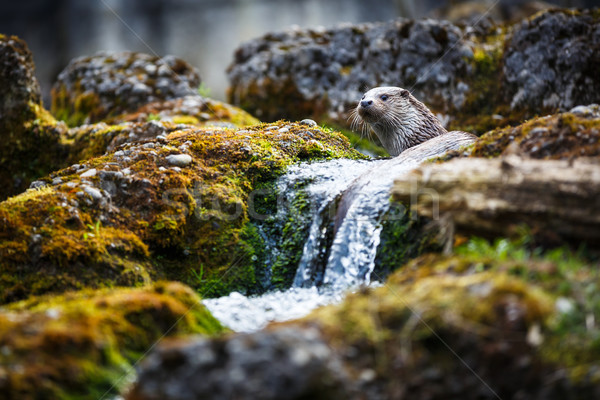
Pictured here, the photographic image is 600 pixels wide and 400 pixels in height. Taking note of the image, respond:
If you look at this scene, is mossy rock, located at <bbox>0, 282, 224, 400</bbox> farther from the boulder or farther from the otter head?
the boulder

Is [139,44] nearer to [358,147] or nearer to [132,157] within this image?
[358,147]

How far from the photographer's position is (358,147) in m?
9.13

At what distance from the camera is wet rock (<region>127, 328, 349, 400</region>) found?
7.02ft

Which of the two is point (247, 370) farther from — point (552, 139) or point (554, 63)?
point (554, 63)

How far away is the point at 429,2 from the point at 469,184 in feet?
54.3

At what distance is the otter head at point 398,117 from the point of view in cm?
703

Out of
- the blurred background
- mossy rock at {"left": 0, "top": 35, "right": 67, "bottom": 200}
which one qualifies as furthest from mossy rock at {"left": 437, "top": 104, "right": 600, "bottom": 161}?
the blurred background

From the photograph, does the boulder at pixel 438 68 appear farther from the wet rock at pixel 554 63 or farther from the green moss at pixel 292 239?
the green moss at pixel 292 239

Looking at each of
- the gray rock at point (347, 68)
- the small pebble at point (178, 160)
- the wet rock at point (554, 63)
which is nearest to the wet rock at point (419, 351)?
the small pebble at point (178, 160)

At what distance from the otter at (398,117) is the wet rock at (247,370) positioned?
5085 mm

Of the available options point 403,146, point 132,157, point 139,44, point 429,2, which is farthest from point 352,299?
point 429,2

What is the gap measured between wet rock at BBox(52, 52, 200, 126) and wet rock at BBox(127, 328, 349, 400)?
25.0 feet

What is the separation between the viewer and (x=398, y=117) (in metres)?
7.13

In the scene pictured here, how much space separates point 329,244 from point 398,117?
3.36 m
